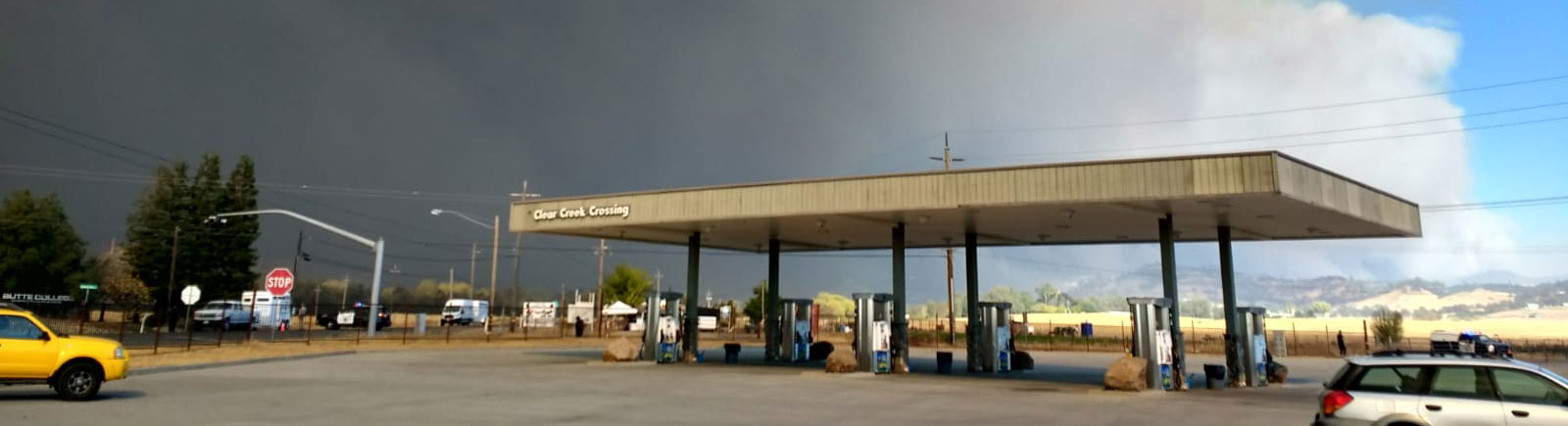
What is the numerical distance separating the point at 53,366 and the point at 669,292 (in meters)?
17.3

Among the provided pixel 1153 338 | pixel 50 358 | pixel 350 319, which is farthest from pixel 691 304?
pixel 350 319

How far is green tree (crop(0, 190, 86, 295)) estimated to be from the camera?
61.7 meters

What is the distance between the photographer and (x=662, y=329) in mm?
29094

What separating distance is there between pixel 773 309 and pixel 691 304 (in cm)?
339

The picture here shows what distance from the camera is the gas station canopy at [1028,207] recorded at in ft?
58.6

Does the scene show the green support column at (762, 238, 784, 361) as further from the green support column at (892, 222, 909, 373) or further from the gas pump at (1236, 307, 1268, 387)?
the gas pump at (1236, 307, 1268, 387)

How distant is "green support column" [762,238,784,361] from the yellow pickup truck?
20.6 metres

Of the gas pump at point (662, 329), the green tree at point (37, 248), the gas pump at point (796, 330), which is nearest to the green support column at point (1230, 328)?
the gas pump at point (796, 330)

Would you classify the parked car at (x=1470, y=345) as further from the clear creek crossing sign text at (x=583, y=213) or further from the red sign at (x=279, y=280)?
the red sign at (x=279, y=280)

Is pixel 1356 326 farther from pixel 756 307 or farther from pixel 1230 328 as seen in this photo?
pixel 1230 328

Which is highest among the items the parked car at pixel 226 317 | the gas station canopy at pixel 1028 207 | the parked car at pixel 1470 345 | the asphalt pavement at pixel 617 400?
the gas station canopy at pixel 1028 207

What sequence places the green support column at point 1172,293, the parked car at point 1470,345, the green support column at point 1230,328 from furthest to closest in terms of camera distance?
1. the parked car at point 1470,345
2. the green support column at point 1230,328
3. the green support column at point 1172,293

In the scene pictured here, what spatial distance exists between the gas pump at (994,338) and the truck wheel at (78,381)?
2279 centimetres

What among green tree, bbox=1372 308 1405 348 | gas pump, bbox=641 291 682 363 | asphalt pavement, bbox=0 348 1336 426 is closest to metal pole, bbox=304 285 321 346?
asphalt pavement, bbox=0 348 1336 426
